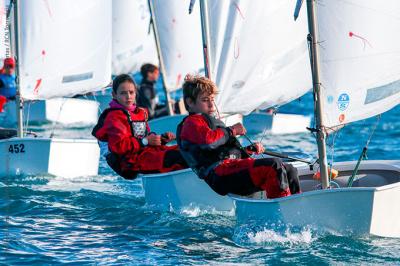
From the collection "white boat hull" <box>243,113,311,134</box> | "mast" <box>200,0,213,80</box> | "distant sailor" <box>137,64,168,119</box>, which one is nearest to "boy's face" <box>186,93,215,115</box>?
"mast" <box>200,0,213,80</box>

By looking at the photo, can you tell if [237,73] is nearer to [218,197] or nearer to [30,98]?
[218,197]

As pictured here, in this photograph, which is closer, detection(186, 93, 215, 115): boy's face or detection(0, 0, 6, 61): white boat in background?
detection(186, 93, 215, 115): boy's face

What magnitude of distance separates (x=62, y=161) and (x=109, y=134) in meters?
2.13

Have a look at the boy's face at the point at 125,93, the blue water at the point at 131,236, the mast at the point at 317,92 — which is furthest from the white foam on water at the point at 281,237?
the boy's face at the point at 125,93

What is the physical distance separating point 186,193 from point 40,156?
2256mm

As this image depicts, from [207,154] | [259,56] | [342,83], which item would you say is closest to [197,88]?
[207,154]

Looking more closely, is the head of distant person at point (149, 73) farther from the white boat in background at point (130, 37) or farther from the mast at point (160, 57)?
the white boat in background at point (130, 37)

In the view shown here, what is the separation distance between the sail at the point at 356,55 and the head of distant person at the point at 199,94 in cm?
77

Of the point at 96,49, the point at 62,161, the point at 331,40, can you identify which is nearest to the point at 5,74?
the point at 96,49

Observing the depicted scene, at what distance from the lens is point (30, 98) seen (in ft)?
33.8

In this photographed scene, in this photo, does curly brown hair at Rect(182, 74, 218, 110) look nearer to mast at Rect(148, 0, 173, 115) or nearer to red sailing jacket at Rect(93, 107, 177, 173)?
A: red sailing jacket at Rect(93, 107, 177, 173)

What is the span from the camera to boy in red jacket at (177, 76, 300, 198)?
665 cm

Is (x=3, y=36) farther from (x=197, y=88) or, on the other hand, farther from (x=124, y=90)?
(x=197, y=88)

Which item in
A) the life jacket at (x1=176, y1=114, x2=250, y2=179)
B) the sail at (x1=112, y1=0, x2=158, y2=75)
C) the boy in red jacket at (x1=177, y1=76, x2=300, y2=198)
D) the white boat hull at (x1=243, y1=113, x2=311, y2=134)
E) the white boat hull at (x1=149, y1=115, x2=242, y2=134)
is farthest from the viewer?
the sail at (x1=112, y1=0, x2=158, y2=75)
